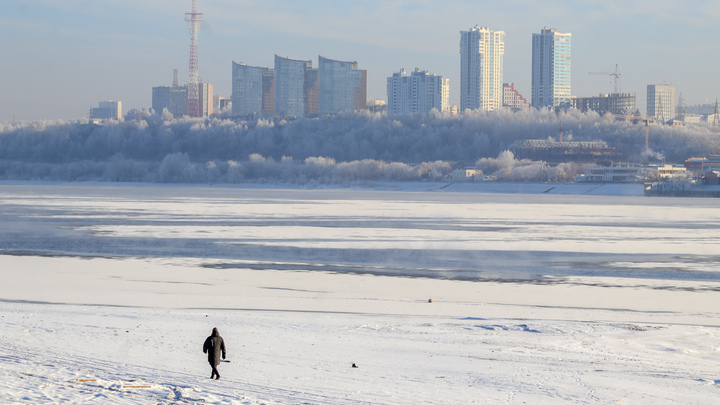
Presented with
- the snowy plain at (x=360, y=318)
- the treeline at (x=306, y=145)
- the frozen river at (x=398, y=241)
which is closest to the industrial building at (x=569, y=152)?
the treeline at (x=306, y=145)

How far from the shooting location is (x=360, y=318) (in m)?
15.7

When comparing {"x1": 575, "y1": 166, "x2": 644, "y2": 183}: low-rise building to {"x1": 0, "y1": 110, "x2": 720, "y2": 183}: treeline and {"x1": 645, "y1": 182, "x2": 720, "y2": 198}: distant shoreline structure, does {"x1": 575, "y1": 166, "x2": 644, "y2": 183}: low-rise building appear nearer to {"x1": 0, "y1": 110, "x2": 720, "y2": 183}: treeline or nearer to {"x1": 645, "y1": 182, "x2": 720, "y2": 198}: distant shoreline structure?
{"x1": 0, "y1": 110, "x2": 720, "y2": 183}: treeline

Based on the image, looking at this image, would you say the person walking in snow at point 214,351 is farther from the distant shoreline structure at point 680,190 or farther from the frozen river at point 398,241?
the distant shoreline structure at point 680,190

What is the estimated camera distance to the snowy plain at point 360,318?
34.9 feet

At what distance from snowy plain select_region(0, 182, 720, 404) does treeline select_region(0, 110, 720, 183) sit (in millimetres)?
99953

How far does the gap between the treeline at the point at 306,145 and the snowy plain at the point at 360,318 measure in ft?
328

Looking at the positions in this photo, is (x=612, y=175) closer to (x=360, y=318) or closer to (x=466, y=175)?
(x=466, y=175)

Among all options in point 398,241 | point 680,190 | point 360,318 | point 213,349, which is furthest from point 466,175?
point 213,349

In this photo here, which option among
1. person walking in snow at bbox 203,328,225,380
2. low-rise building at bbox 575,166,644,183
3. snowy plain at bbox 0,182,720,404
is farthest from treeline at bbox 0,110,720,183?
person walking in snow at bbox 203,328,225,380

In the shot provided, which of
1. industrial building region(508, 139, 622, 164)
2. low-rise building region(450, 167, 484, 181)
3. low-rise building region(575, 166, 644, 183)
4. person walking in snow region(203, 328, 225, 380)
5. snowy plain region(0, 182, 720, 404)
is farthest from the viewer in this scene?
industrial building region(508, 139, 622, 164)

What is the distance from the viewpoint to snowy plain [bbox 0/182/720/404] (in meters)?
10.6

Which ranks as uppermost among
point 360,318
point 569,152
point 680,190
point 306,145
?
point 306,145

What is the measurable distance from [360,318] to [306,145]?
15118cm

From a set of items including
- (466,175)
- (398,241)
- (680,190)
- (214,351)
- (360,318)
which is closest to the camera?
(214,351)
